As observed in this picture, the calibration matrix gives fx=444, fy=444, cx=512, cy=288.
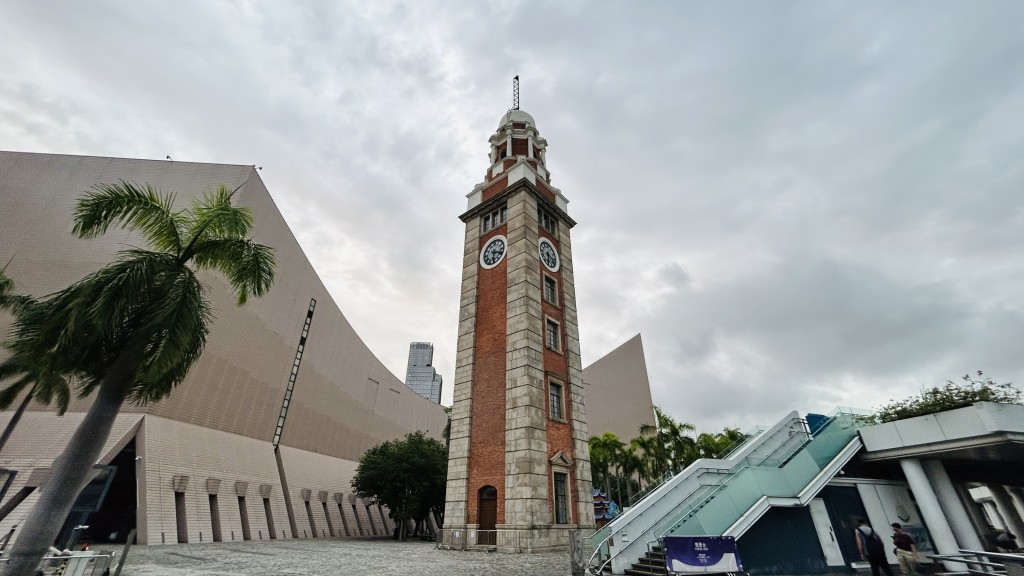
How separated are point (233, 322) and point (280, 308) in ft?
16.6

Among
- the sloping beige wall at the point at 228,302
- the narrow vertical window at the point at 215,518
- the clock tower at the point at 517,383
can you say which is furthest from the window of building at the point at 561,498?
the sloping beige wall at the point at 228,302

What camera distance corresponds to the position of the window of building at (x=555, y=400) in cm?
1836

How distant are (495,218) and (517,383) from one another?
9.40 m

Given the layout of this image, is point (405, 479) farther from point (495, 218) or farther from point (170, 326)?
point (170, 326)

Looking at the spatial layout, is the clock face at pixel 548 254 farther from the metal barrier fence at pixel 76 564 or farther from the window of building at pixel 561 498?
the metal barrier fence at pixel 76 564

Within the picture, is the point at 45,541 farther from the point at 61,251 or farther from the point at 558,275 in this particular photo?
the point at 61,251

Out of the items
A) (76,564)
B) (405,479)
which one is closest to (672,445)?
(405,479)

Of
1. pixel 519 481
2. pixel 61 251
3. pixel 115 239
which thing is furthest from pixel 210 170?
pixel 519 481

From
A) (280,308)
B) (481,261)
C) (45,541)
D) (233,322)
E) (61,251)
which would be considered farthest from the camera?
(280,308)

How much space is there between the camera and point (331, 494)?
1356 inches

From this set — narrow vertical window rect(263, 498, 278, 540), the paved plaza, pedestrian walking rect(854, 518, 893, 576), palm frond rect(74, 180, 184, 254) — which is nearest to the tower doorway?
the paved plaza

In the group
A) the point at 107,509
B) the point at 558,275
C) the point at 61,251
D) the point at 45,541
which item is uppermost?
the point at 61,251

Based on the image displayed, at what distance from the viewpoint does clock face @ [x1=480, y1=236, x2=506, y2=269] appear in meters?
21.4

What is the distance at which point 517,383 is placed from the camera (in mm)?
17516
